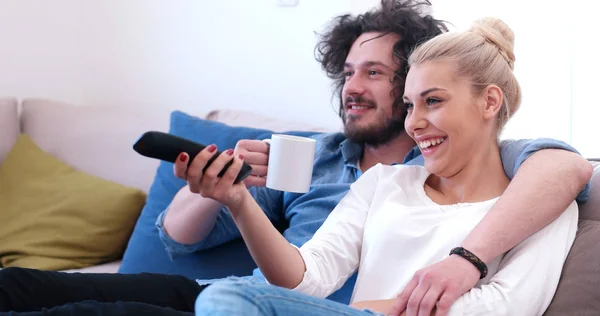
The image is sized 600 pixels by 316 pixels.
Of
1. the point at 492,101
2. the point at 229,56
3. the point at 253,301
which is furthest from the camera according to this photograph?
the point at 229,56

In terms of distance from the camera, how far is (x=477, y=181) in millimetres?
1462

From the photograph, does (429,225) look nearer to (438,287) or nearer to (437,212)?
(437,212)

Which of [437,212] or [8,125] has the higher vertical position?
[437,212]

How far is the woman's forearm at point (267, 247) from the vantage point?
132cm

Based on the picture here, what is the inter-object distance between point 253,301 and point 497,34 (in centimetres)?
76

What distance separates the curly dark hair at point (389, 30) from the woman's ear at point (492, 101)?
39 cm

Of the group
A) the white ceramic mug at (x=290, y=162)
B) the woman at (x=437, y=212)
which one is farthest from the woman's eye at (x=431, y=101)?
the white ceramic mug at (x=290, y=162)

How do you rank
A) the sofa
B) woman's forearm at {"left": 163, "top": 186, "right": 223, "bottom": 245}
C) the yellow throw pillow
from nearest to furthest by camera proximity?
woman's forearm at {"left": 163, "top": 186, "right": 223, "bottom": 245} < the sofa < the yellow throw pillow

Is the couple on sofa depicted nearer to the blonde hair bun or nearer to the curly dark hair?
the blonde hair bun

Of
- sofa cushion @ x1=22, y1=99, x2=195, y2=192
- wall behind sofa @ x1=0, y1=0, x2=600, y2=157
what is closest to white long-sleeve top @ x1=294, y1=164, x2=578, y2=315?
wall behind sofa @ x1=0, y1=0, x2=600, y2=157

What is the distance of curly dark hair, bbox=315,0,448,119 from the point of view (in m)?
1.85

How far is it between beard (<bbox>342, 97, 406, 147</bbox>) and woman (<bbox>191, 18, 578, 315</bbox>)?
0.23 meters

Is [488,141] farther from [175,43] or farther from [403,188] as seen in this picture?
[175,43]

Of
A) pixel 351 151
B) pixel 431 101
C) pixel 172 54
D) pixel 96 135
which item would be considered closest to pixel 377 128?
pixel 351 151
